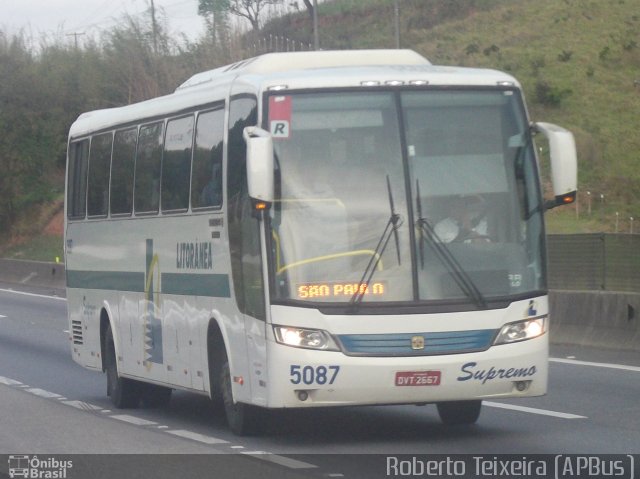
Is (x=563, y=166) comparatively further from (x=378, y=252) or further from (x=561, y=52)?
(x=561, y=52)

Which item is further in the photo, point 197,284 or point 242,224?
point 197,284

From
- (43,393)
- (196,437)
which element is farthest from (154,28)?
(196,437)

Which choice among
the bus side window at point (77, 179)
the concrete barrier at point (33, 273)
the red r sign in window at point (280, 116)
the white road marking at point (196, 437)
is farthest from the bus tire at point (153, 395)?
the concrete barrier at point (33, 273)

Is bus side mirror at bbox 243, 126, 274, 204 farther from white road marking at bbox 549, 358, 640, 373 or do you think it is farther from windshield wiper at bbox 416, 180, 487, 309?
white road marking at bbox 549, 358, 640, 373

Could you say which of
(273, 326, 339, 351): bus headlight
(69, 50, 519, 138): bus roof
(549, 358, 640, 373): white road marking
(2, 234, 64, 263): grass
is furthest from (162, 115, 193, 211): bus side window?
(2, 234, 64, 263): grass

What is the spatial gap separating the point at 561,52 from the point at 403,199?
61047 millimetres

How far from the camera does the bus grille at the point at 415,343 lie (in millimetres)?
10406

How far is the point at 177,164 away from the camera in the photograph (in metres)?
13.4

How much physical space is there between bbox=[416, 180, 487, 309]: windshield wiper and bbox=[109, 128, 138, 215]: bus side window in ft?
16.8

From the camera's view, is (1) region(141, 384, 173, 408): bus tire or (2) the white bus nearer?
(2) the white bus

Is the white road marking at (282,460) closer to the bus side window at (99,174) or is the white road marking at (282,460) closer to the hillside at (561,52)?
the bus side window at (99,174)

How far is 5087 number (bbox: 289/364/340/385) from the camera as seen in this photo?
34.0 ft

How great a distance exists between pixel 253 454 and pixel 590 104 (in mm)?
51795

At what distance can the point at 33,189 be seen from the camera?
211 feet
